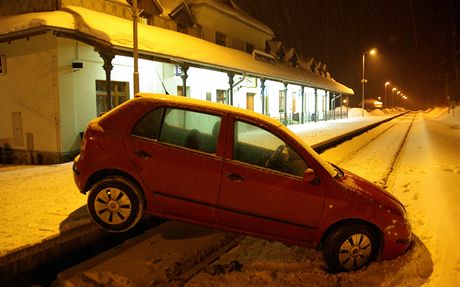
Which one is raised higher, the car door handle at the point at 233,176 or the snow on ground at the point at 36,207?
the car door handle at the point at 233,176

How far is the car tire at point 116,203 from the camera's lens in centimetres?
500

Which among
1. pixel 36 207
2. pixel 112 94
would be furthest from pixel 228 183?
pixel 112 94

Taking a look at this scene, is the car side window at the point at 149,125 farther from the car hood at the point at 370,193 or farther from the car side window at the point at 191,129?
the car hood at the point at 370,193

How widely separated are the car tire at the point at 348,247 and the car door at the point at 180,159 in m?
1.37

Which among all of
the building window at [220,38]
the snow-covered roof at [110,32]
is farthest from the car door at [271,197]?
the building window at [220,38]

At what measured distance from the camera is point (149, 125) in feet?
16.5

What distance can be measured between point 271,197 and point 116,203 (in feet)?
6.24

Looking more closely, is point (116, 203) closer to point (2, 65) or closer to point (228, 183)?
point (228, 183)

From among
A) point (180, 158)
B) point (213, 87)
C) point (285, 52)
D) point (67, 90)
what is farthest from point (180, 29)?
point (180, 158)

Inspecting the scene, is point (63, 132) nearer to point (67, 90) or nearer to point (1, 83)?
point (67, 90)

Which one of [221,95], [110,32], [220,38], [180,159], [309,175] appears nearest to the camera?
Result: [309,175]

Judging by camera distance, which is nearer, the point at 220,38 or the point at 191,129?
the point at 191,129

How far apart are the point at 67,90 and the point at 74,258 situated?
28.1ft

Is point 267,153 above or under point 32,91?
under
